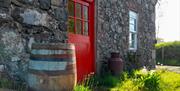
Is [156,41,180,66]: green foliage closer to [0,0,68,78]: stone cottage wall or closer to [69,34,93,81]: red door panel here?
[69,34,93,81]: red door panel

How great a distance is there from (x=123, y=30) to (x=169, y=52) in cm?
1303

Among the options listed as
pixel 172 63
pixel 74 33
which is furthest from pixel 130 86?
pixel 172 63

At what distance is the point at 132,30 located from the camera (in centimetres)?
1160

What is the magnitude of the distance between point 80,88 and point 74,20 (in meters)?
2.26

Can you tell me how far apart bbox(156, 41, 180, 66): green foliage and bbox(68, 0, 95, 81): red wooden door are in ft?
47.7

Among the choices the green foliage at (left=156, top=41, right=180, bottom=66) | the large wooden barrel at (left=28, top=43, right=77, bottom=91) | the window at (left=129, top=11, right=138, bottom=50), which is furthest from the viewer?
the green foliage at (left=156, top=41, right=180, bottom=66)

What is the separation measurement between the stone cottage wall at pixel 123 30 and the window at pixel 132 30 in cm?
18

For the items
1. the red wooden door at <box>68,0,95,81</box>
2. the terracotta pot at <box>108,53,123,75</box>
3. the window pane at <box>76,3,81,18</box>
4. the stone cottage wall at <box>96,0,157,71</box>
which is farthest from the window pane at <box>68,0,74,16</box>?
the terracotta pot at <box>108,53,123,75</box>

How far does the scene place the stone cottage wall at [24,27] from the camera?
521 cm

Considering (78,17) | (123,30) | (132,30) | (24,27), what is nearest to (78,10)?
(78,17)

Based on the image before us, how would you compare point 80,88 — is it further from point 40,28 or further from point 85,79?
point 85,79

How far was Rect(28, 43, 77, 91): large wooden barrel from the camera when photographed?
463 cm

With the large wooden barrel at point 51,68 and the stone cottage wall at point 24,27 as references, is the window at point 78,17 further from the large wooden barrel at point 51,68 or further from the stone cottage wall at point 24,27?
the large wooden barrel at point 51,68

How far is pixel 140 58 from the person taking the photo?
12234mm
